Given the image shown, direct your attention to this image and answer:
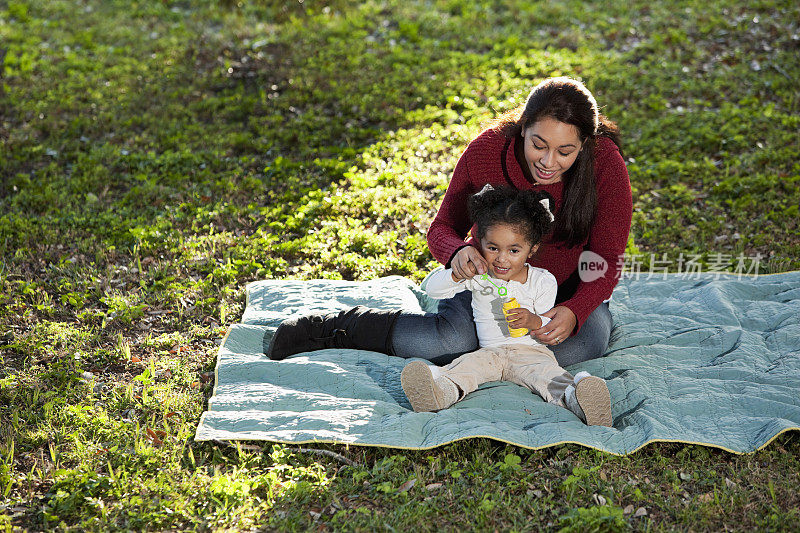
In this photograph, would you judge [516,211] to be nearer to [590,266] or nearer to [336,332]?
[590,266]

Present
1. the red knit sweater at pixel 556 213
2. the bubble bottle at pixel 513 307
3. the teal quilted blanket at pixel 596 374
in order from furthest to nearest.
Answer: the red knit sweater at pixel 556 213 → the bubble bottle at pixel 513 307 → the teal quilted blanket at pixel 596 374

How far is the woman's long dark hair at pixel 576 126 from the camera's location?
3.67m

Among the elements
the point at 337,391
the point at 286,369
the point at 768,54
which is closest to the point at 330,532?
the point at 337,391

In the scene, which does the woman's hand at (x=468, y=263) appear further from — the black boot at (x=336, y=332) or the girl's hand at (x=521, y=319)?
the black boot at (x=336, y=332)

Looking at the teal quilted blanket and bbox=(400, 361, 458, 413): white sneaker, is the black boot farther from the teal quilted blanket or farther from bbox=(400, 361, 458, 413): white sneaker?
bbox=(400, 361, 458, 413): white sneaker

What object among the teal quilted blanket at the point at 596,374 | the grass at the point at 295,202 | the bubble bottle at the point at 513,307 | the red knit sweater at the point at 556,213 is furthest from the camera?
the red knit sweater at the point at 556,213

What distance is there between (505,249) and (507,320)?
35cm

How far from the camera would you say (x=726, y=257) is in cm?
558

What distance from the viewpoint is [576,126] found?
3.71 m

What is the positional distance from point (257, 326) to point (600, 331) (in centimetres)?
198

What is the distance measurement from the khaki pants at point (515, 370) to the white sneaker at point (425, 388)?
0.08 meters

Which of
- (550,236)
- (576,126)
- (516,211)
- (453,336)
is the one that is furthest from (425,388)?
(576,126)

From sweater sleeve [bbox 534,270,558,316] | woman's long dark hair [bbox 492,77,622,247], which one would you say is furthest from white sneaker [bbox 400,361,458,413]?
woman's long dark hair [bbox 492,77,622,247]

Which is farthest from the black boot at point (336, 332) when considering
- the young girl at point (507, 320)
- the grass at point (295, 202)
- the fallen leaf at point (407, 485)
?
the fallen leaf at point (407, 485)
